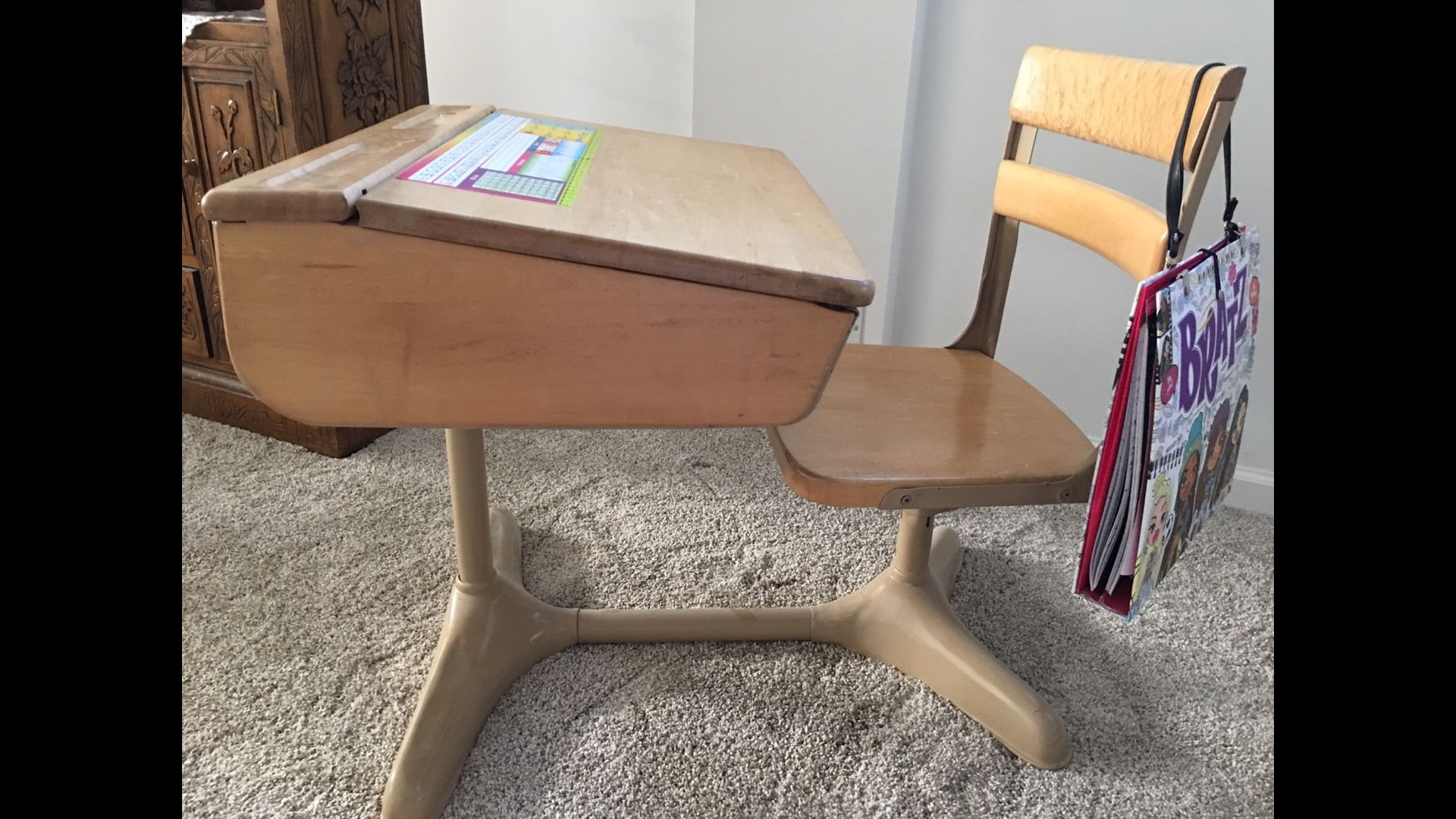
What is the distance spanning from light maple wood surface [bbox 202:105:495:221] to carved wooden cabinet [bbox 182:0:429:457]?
0.85 meters

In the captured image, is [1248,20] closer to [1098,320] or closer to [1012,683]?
[1098,320]

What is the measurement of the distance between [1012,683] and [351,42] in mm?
1630

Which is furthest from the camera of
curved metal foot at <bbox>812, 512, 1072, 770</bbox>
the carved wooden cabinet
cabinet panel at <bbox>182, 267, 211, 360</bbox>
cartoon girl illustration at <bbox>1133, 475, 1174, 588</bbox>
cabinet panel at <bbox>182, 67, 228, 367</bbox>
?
cabinet panel at <bbox>182, 267, 211, 360</bbox>

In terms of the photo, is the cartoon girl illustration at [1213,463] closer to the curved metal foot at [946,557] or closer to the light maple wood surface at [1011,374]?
the light maple wood surface at [1011,374]

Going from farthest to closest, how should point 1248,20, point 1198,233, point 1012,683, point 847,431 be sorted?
point 1198,233
point 1248,20
point 1012,683
point 847,431

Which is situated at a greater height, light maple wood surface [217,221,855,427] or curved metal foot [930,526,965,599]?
light maple wood surface [217,221,855,427]

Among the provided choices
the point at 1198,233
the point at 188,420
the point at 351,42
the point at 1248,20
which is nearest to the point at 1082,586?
the point at 1198,233

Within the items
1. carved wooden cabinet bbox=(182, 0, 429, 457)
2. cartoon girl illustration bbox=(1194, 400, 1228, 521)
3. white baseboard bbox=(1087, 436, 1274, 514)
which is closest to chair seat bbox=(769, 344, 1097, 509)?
cartoon girl illustration bbox=(1194, 400, 1228, 521)

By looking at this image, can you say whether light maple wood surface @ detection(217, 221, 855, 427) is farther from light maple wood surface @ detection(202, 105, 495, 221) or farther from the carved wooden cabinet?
the carved wooden cabinet

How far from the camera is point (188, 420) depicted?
212 centimetres

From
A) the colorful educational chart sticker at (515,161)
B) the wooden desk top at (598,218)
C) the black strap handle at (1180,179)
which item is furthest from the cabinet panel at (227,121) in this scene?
the black strap handle at (1180,179)

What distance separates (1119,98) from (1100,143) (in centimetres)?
6

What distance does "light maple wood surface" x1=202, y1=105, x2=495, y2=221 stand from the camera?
74 cm

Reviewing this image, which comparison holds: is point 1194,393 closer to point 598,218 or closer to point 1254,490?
point 598,218
